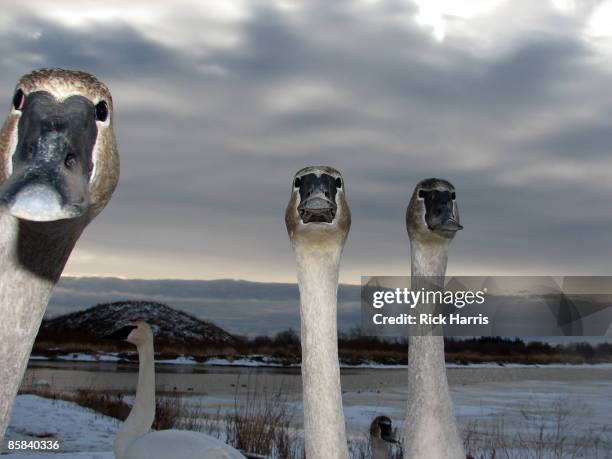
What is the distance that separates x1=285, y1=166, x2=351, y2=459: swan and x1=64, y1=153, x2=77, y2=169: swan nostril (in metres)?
3.28

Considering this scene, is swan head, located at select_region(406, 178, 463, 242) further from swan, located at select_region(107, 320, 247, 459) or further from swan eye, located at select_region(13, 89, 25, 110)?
swan eye, located at select_region(13, 89, 25, 110)

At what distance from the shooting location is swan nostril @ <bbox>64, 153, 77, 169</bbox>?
2.82 m

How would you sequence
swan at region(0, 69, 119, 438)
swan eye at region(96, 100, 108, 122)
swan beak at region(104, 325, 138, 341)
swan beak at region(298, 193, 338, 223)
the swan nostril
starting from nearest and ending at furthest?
the swan nostril < swan at region(0, 69, 119, 438) < swan eye at region(96, 100, 108, 122) < swan beak at region(298, 193, 338, 223) < swan beak at region(104, 325, 138, 341)

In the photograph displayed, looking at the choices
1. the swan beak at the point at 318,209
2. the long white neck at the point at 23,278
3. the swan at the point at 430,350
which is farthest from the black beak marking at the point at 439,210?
the long white neck at the point at 23,278

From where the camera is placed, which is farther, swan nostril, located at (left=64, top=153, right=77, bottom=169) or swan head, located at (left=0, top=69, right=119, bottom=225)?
swan nostril, located at (left=64, top=153, right=77, bottom=169)

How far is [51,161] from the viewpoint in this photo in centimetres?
275

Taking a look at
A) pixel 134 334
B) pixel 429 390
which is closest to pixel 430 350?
pixel 429 390

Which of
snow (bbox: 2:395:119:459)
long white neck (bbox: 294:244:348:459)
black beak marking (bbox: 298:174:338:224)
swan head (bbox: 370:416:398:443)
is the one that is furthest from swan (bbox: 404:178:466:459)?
snow (bbox: 2:395:119:459)

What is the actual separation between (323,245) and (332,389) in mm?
1217

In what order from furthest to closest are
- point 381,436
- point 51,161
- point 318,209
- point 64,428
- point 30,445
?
point 64,428 → point 30,445 → point 381,436 → point 318,209 → point 51,161

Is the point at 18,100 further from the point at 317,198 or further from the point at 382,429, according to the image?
the point at 382,429

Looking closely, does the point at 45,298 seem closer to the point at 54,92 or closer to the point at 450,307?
the point at 54,92

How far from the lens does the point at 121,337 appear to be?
994cm

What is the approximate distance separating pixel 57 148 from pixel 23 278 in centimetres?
70
